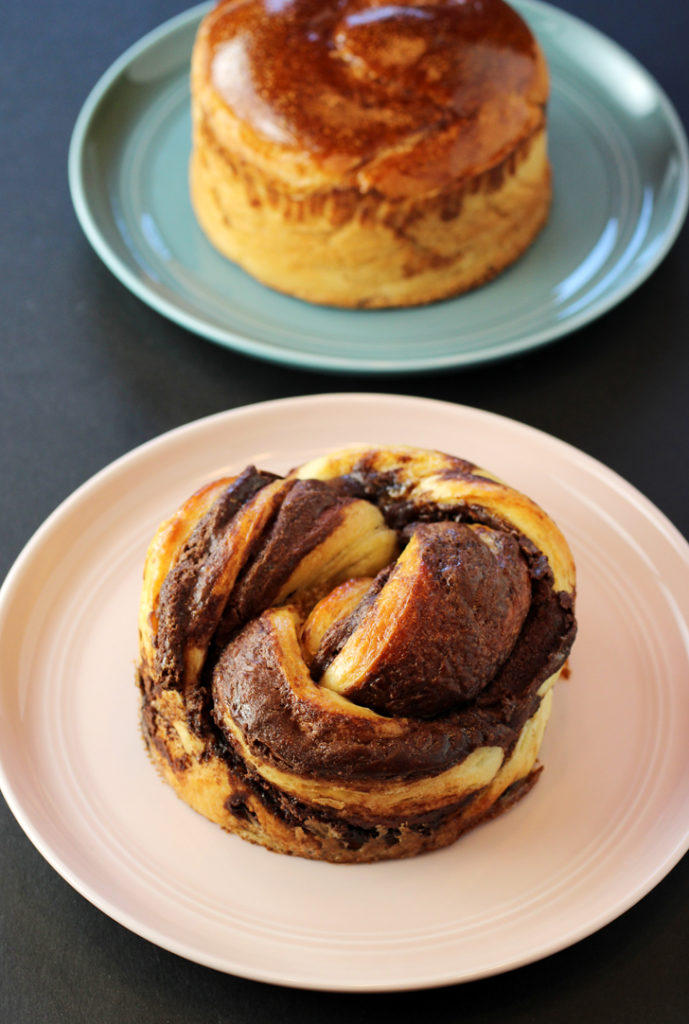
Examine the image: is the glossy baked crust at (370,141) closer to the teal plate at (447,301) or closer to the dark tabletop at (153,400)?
the teal plate at (447,301)

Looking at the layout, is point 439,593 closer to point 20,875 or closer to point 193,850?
point 193,850

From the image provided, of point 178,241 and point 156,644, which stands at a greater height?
point 178,241

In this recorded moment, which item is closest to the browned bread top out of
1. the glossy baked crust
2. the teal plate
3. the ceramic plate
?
the glossy baked crust

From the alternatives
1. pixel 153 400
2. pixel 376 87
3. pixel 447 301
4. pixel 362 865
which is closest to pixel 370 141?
pixel 376 87

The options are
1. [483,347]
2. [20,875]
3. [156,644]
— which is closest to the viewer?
[156,644]

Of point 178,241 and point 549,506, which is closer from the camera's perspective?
point 549,506

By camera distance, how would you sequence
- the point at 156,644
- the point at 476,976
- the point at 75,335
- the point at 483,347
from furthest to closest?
the point at 75,335 < the point at 483,347 < the point at 156,644 < the point at 476,976

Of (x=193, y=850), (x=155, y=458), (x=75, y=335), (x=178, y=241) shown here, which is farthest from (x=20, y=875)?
(x=178, y=241)

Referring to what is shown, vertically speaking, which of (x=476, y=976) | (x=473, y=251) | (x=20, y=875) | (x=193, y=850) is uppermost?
(x=473, y=251)
